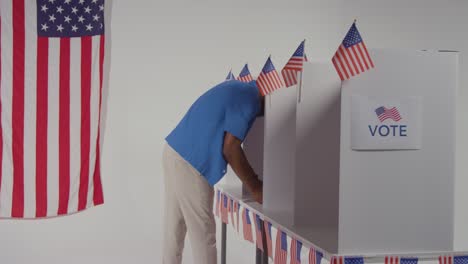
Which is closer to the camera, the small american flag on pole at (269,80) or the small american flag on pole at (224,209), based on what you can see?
the small american flag on pole at (269,80)

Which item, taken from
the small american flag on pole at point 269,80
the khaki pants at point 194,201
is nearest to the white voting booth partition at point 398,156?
the small american flag on pole at point 269,80

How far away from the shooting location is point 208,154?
2.84m

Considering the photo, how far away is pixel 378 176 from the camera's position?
1831mm

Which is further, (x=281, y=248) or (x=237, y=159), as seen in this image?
(x=237, y=159)

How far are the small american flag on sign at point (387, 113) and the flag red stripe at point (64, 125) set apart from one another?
244 cm

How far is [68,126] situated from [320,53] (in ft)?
7.15

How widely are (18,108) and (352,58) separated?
2549mm

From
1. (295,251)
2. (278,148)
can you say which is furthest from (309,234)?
(278,148)

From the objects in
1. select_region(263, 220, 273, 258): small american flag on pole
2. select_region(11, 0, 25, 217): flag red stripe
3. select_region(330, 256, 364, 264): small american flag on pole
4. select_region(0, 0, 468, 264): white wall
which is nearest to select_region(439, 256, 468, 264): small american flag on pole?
select_region(330, 256, 364, 264): small american flag on pole

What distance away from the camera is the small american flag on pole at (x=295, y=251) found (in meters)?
2.08

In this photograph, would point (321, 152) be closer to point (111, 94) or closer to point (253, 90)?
point (253, 90)

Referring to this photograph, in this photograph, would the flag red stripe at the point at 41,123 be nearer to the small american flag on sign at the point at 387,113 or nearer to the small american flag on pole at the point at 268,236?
the small american flag on pole at the point at 268,236

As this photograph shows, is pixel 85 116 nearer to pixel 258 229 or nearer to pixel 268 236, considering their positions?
pixel 258 229

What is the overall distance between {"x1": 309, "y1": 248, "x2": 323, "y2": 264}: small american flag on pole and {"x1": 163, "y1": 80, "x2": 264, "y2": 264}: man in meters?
0.83
